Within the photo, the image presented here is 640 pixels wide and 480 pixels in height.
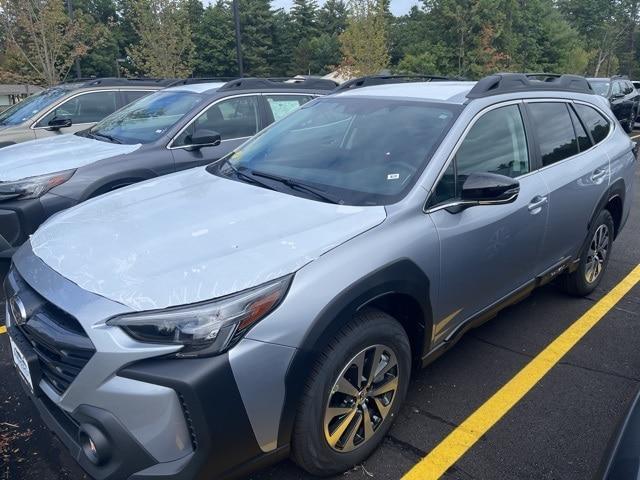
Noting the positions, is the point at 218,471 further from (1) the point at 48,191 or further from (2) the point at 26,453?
(1) the point at 48,191

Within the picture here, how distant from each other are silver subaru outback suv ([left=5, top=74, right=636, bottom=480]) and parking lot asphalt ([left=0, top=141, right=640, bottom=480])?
14.3 inches

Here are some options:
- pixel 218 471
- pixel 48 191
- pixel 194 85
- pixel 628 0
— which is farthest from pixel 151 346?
pixel 628 0

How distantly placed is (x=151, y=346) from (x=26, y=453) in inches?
51.8

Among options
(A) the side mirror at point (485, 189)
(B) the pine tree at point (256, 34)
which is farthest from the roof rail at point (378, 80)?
(B) the pine tree at point (256, 34)

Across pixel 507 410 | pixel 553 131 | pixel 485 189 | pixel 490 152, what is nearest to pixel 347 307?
pixel 485 189

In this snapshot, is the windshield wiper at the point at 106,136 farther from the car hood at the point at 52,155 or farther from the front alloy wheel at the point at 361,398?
the front alloy wheel at the point at 361,398

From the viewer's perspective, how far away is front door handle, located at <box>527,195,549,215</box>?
10.8ft

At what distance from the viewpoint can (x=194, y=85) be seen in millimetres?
6301

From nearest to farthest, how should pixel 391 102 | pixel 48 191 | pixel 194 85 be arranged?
pixel 391 102, pixel 48 191, pixel 194 85

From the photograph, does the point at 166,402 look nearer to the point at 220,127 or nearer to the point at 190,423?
the point at 190,423

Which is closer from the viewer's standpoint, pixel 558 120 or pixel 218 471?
pixel 218 471

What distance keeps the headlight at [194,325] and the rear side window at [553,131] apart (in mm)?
2530

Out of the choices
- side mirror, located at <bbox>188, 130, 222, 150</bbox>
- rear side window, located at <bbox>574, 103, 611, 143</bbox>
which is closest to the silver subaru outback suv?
rear side window, located at <bbox>574, 103, 611, 143</bbox>

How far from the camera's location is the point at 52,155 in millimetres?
4918
